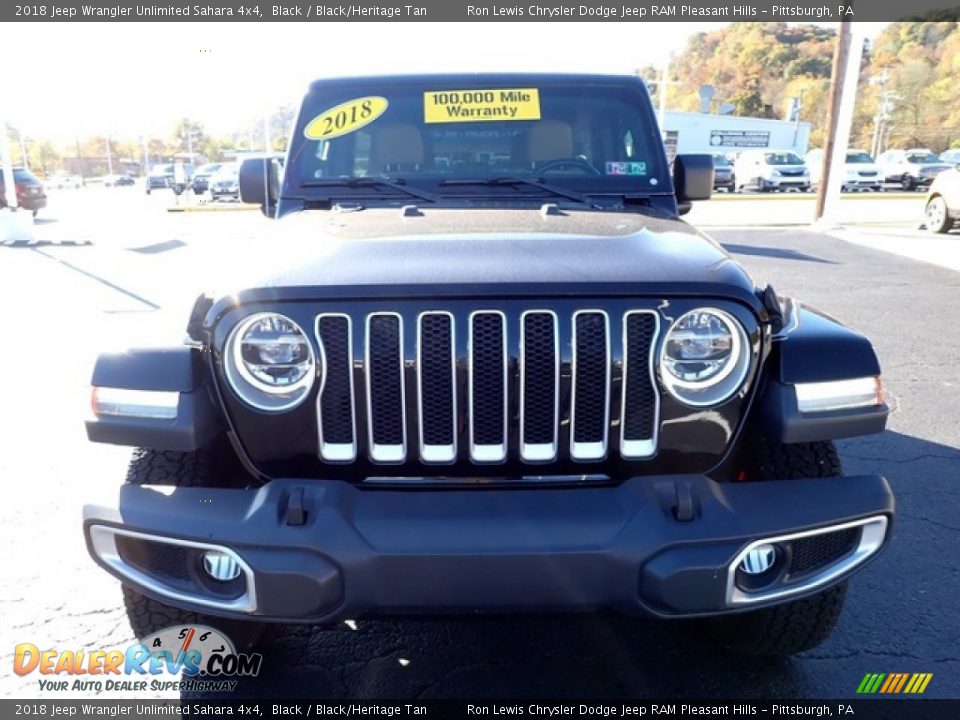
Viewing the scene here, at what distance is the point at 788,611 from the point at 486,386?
46.2 inches

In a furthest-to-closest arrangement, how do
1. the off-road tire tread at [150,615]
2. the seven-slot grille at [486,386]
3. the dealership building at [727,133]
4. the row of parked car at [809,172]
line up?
1. the dealership building at [727,133]
2. the row of parked car at [809,172]
3. the off-road tire tread at [150,615]
4. the seven-slot grille at [486,386]

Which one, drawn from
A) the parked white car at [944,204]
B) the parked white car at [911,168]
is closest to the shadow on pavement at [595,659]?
the parked white car at [944,204]

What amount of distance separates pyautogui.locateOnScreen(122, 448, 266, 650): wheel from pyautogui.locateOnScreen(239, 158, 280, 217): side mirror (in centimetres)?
157

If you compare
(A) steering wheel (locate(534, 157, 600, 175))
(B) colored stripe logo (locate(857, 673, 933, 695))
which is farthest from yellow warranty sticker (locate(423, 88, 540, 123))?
(B) colored stripe logo (locate(857, 673, 933, 695))

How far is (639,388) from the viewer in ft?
6.54

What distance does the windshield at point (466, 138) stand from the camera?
128 inches

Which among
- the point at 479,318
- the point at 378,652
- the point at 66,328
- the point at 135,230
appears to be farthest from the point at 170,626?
the point at 135,230

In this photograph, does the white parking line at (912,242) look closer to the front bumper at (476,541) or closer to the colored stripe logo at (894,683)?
the colored stripe logo at (894,683)

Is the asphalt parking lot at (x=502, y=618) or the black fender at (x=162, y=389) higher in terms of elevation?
the black fender at (x=162, y=389)

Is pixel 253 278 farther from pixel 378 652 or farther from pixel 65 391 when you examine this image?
pixel 65 391

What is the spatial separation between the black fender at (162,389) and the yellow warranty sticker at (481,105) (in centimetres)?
175

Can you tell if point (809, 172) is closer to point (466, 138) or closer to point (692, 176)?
point (692, 176)

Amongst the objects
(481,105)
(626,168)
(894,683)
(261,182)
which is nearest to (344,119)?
(261,182)

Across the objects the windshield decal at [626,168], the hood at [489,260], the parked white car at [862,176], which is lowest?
the parked white car at [862,176]
